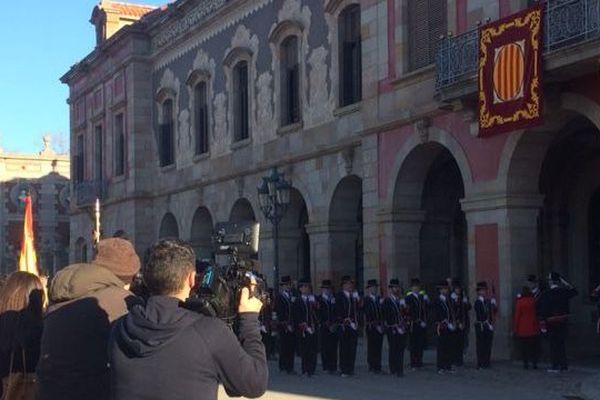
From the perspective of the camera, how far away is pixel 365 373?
53.0 feet

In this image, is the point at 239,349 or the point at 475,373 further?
the point at 475,373

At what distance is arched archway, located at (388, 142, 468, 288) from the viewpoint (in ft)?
63.7

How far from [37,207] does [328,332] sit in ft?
128

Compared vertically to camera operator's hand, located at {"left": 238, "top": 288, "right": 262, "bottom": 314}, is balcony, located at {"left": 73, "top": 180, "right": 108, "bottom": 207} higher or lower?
higher

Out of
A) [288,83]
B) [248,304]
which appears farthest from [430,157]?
[248,304]

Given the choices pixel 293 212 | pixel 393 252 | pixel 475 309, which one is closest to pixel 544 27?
pixel 475 309

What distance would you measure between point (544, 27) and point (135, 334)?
12.5 meters

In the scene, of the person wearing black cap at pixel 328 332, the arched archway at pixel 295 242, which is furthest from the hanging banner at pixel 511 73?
the arched archway at pixel 295 242

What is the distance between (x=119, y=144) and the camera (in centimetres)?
3616

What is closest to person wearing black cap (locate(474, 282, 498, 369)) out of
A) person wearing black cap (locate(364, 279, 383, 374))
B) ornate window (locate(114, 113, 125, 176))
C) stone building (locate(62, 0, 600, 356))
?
stone building (locate(62, 0, 600, 356))

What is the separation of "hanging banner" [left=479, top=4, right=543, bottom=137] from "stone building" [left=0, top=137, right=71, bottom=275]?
37.6 metres

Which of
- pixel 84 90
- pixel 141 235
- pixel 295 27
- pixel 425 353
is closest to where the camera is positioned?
pixel 425 353

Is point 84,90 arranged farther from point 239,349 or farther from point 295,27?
point 239,349

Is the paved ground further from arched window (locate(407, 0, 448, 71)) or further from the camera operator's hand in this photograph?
the camera operator's hand
